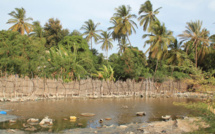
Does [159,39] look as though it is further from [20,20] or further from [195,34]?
[20,20]

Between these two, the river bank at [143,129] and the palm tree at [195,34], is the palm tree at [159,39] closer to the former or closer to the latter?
the palm tree at [195,34]

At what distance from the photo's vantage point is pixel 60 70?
70.2 feet

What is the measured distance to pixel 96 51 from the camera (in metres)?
34.4

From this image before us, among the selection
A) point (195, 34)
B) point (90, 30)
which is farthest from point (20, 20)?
point (195, 34)

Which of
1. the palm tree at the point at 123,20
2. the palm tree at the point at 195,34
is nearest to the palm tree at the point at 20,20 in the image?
the palm tree at the point at 123,20

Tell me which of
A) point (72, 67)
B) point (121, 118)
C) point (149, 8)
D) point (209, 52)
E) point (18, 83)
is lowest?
point (121, 118)

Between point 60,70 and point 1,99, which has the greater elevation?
point 60,70

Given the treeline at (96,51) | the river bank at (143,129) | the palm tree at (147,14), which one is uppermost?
the palm tree at (147,14)

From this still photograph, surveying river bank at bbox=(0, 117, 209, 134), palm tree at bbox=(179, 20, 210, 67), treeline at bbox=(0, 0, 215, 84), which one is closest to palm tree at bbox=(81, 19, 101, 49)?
treeline at bbox=(0, 0, 215, 84)

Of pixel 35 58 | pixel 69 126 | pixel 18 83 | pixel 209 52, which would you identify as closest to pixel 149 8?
pixel 209 52

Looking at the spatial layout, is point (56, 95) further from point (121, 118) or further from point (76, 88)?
point (121, 118)

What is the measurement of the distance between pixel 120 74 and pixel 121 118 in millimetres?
15805

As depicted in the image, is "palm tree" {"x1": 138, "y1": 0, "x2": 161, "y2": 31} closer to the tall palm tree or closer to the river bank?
the tall palm tree

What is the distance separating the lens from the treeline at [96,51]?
2038 centimetres
